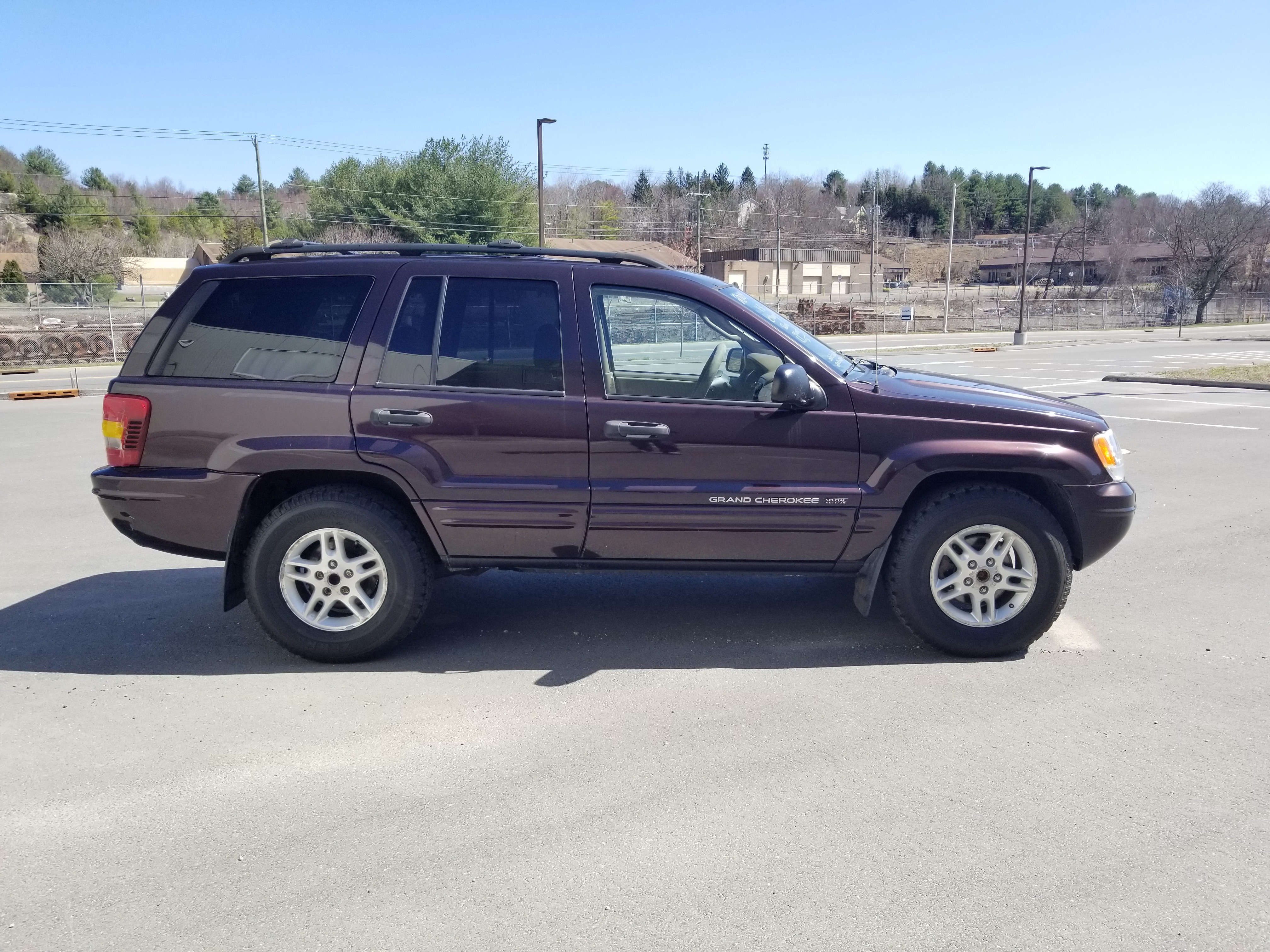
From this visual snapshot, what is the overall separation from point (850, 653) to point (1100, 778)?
1453 millimetres

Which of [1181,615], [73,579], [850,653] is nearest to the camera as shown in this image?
[850,653]

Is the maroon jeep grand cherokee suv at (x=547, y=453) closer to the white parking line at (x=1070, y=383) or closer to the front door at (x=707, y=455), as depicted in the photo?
the front door at (x=707, y=455)

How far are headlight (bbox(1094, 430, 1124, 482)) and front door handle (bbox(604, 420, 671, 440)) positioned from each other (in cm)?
209

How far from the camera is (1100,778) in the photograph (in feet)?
11.8

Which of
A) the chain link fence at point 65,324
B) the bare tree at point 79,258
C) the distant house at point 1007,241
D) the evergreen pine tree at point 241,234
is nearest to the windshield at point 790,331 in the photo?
the chain link fence at point 65,324

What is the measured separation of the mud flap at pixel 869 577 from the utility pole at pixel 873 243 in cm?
7231

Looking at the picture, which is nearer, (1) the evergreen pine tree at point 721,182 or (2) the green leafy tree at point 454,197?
(2) the green leafy tree at point 454,197

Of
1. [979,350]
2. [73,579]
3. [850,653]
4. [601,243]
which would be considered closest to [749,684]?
[850,653]

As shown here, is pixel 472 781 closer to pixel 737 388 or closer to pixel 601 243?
pixel 737 388

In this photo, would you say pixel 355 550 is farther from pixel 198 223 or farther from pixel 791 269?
pixel 198 223

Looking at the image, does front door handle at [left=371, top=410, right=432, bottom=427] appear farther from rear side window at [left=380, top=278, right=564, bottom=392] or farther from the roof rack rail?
the roof rack rail

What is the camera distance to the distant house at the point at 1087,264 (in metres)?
102

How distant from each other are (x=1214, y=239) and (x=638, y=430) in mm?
81328

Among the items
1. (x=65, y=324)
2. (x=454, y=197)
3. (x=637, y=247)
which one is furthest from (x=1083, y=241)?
(x=65, y=324)
